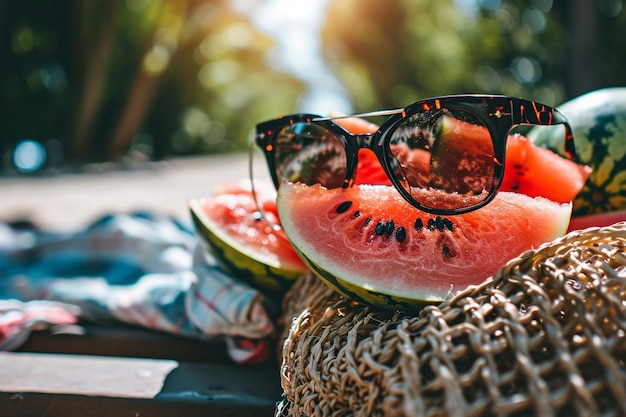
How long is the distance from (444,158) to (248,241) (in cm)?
57

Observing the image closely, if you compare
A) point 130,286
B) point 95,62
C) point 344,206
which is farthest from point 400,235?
point 95,62

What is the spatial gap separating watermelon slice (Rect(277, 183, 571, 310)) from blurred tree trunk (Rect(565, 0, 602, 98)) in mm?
5381

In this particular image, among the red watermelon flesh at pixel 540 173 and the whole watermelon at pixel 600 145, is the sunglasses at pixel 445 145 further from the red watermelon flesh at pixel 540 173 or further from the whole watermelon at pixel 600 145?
the whole watermelon at pixel 600 145

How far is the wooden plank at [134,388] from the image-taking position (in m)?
1.06

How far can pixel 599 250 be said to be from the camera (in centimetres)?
73

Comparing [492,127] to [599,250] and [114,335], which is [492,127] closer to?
[599,250]

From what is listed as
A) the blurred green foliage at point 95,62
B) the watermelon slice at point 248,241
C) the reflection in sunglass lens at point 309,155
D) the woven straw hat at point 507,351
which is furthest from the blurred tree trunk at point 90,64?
the woven straw hat at point 507,351

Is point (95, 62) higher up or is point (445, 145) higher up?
point (445, 145)

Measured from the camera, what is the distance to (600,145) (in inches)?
52.7

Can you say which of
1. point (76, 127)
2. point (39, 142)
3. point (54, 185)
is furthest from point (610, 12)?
point (39, 142)

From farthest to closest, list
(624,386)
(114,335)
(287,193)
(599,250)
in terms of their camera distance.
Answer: (114,335)
(287,193)
(599,250)
(624,386)

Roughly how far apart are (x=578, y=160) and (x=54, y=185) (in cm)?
468

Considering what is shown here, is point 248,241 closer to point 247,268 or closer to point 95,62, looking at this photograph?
point 247,268

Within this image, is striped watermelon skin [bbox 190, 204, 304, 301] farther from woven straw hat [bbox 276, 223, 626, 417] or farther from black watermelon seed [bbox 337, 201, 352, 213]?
woven straw hat [bbox 276, 223, 626, 417]
